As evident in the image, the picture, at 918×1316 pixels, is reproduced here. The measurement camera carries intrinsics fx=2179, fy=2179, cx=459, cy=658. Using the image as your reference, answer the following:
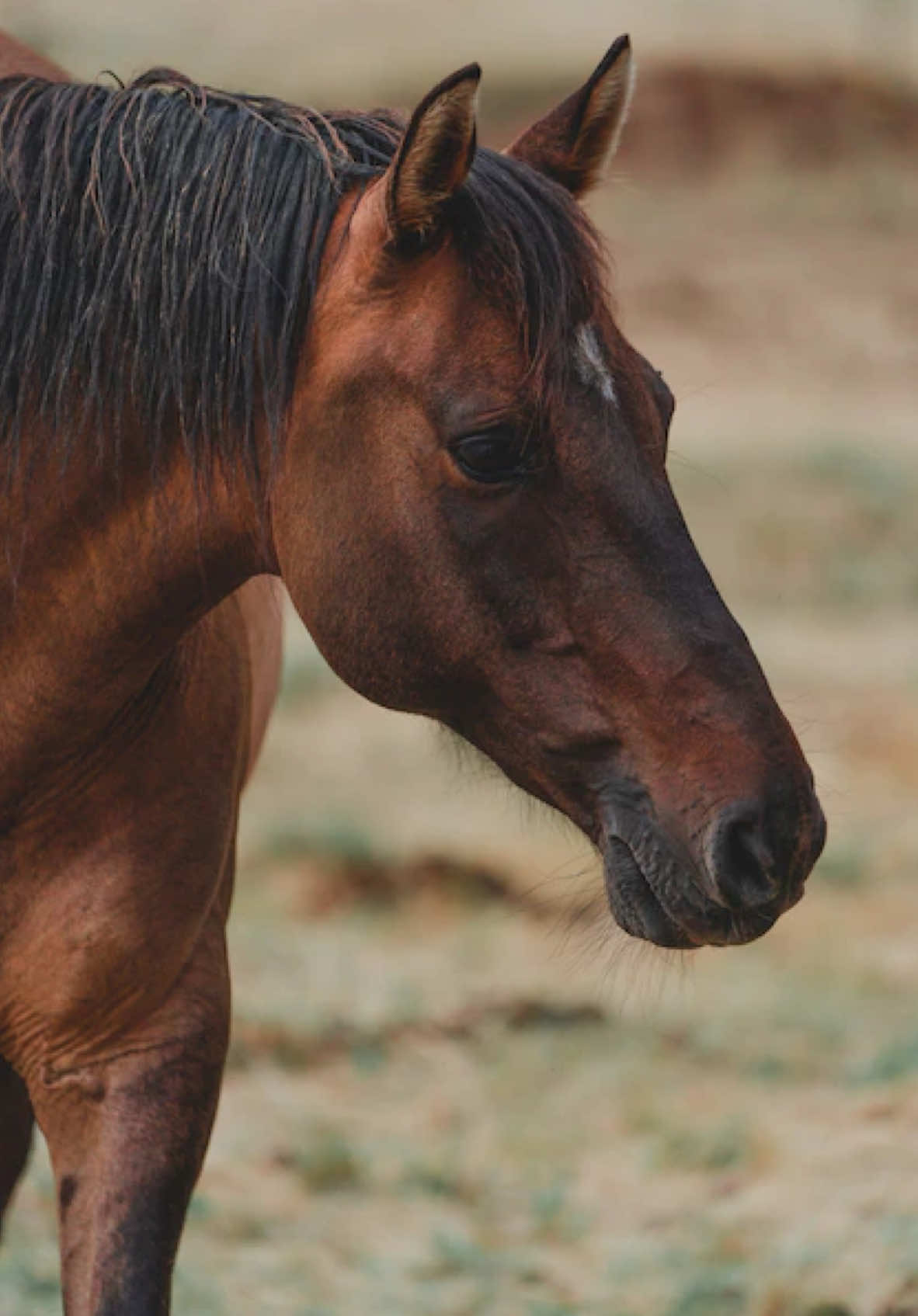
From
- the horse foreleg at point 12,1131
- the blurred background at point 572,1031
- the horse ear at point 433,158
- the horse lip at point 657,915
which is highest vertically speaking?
the horse ear at point 433,158

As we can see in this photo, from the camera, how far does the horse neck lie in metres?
3.07

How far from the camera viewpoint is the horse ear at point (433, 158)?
9.02ft

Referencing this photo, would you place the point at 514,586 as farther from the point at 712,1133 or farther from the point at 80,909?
the point at 712,1133

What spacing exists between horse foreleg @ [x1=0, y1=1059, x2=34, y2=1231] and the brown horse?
671 millimetres

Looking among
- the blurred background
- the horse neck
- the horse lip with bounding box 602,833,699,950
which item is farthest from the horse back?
the horse lip with bounding box 602,833,699,950

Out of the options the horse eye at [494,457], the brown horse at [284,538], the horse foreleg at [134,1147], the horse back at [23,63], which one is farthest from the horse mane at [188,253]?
the horse foreleg at [134,1147]

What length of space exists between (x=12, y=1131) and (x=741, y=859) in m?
2.02

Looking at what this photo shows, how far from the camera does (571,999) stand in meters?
7.49

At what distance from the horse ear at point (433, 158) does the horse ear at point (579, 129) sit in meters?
0.37

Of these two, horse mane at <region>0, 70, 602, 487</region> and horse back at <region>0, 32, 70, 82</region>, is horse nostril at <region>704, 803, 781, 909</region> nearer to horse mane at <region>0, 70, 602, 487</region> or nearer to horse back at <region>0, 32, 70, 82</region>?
horse mane at <region>0, 70, 602, 487</region>

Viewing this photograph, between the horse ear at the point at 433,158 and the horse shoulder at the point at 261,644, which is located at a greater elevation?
the horse ear at the point at 433,158

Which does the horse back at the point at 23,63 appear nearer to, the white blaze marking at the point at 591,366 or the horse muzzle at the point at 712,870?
the white blaze marking at the point at 591,366

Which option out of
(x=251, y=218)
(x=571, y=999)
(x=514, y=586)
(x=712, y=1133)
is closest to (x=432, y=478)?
(x=514, y=586)

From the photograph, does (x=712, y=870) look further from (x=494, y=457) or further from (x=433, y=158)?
(x=433, y=158)
